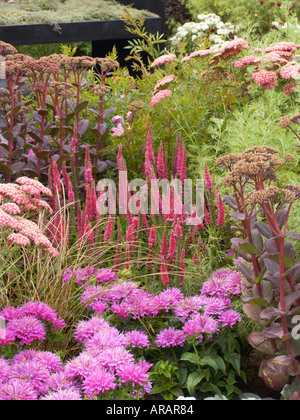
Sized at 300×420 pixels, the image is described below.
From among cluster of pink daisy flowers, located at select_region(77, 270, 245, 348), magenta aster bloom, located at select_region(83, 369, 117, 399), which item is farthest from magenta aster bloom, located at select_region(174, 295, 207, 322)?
magenta aster bloom, located at select_region(83, 369, 117, 399)

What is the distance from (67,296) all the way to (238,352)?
82cm

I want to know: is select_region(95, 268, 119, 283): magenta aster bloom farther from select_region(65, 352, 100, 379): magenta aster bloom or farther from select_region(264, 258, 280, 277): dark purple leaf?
select_region(264, 258, 280, 277): dark purple leaf

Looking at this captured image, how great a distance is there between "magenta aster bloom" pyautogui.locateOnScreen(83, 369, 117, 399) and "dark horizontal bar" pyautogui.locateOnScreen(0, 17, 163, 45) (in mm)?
6615

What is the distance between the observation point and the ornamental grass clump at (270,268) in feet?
6.60

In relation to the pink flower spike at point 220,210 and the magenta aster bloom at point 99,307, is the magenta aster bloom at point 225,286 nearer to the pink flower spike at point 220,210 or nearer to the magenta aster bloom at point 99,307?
the pink flower spike at point 220,210

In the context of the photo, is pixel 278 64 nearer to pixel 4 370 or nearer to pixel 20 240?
pixel 20 240

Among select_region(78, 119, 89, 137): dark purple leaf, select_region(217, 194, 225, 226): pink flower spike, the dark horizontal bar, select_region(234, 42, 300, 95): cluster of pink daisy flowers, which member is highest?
the dark horizontal bar

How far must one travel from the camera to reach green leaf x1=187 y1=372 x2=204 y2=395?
2107 mm

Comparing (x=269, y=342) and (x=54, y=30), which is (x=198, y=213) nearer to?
(x=269, y=342)

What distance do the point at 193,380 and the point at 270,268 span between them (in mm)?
536

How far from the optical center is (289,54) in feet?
13.0

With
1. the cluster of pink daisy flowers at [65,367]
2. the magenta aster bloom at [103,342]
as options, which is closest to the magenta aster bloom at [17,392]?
the cluster of pink daisy flowers at [65,367]

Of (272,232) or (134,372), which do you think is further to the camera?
(272,232)

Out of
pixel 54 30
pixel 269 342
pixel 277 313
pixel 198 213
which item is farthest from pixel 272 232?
pixel 54 30
